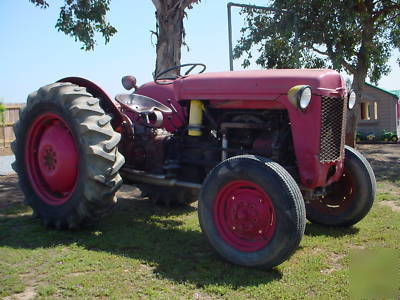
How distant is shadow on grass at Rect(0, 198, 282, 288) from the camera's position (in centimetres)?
342

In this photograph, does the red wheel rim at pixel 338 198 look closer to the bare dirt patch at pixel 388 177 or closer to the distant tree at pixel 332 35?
the bare dirt patch at pixel 388 177

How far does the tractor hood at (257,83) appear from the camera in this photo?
3.94 metres

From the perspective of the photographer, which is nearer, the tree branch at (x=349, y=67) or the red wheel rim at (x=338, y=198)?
the red wheel rim at (x=338, y=198)

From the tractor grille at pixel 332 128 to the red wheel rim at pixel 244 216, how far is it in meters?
0.78

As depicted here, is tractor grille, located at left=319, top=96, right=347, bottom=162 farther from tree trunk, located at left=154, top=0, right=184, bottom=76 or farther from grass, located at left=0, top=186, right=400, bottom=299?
tree trunk, located at left=154, top=0, right=184, bottom=76

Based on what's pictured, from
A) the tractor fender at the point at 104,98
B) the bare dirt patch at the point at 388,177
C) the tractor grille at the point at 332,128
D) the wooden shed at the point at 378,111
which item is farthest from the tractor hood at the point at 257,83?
the wooden shed at the point at 378,111

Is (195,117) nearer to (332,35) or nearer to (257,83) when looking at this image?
(257,83)

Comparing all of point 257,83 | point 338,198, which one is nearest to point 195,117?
point 257,83

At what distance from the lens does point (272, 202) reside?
3.49 m

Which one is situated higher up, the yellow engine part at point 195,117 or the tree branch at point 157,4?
the tree branch at point 157,4

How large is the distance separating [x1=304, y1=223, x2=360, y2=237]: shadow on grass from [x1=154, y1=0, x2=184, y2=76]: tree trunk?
5.24 m

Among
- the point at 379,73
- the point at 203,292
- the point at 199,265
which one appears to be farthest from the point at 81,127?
the point at 379,73

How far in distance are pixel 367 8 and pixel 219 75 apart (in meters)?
8.93

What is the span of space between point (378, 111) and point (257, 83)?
1677 cm
